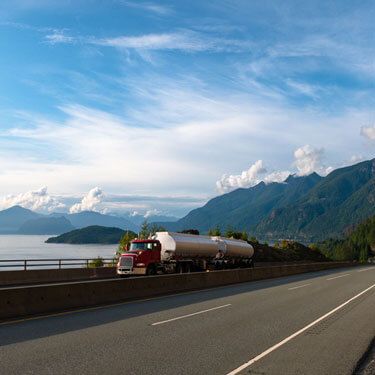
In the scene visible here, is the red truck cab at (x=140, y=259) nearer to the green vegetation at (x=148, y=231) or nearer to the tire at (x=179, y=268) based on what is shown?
the tire at (x=179, y=268)

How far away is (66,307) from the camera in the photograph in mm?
14547

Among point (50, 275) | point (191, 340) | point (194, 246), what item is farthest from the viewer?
point (194, 246)

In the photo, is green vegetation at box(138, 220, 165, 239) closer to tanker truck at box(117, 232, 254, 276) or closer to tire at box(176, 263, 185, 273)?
tanker truck at box(117, 232, 254, 276)

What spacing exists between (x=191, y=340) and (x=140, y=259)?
20.6 metres

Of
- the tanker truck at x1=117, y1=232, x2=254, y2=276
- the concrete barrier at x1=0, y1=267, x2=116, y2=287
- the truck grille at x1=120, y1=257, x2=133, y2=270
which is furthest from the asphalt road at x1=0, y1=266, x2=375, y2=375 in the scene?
the tanker truck at x1=117, y1=232, x2=254, y2=276

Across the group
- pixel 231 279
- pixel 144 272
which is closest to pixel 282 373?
pixel 231 279

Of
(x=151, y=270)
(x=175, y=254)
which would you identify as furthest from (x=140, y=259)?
(x=175, y=254)

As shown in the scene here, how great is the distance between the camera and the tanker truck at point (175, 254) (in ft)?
98.7

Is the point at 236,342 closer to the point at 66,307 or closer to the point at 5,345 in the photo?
the point at 5,345

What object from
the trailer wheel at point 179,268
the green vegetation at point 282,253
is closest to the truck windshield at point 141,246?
the trailer wheel at point 179,268

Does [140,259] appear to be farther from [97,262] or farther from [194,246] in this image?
[97,262]

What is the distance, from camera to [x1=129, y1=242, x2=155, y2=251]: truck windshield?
3119 cm

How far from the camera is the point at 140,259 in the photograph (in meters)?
30.3

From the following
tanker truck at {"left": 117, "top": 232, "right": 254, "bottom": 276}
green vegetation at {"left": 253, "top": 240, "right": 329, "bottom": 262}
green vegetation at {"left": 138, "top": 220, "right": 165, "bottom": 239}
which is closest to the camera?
tanker truck at {"left": 117, "top": 232, "right": 254, "bottom": 276}
